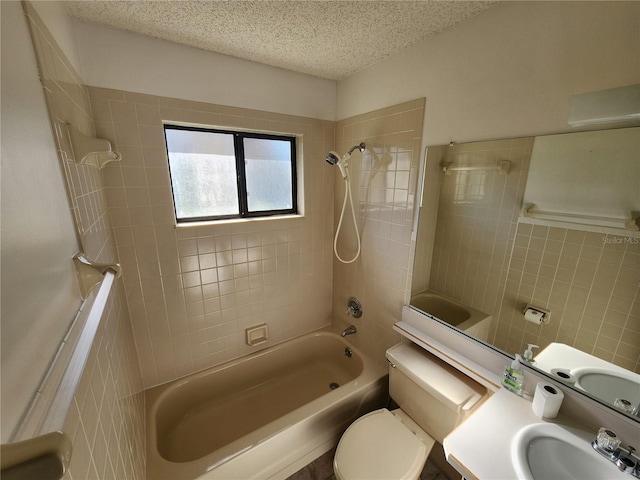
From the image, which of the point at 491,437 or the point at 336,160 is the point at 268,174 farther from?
the point at 491,437

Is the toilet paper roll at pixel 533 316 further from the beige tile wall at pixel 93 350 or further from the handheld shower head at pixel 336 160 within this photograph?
the beige tile wall at pixel 93 350

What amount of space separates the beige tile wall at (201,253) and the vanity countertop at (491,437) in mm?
1441

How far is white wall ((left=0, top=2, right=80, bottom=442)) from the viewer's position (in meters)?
0.38

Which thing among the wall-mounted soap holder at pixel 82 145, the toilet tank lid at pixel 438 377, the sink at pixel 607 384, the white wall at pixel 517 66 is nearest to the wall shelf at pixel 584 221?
the white wall at pixel 517 66

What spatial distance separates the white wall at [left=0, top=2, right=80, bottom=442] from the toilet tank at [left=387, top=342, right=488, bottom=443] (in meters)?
1.48

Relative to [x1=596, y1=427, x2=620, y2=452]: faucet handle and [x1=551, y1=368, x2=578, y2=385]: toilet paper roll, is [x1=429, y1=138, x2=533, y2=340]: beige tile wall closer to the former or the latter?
[x1=551, y1=368, x2=578, y2=385]: toilet paper roll

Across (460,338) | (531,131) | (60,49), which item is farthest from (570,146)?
(60,49)

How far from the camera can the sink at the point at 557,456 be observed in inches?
32.9

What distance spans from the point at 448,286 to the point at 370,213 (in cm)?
69

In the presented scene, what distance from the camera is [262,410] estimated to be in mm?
1865

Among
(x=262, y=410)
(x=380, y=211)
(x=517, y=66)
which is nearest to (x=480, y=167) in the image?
(x=517, y=66)

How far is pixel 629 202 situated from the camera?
86 centimetres

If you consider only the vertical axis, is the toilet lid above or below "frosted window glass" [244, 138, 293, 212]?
below

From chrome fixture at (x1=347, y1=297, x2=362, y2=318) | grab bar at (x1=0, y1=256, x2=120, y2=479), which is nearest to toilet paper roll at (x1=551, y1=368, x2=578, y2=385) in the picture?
chrome fixture at (x1=347, y1=297, x2=362, y2=318)
